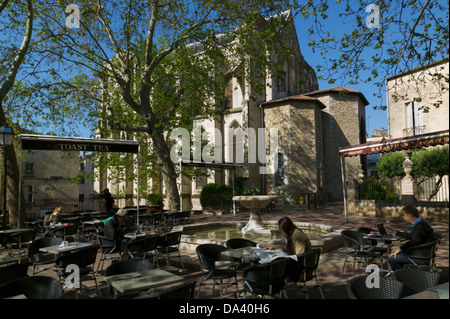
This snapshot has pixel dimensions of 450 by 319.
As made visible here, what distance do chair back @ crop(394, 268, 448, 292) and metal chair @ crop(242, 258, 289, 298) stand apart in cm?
144

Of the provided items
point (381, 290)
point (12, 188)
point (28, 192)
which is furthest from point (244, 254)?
point (28, 192)

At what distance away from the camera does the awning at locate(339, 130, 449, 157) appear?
37.8ft

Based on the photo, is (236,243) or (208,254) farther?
(236,243)

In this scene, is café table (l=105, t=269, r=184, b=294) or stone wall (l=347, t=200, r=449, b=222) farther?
stone wall (l=347, t=200, r=449, b=222)

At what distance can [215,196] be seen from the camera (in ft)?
72.4

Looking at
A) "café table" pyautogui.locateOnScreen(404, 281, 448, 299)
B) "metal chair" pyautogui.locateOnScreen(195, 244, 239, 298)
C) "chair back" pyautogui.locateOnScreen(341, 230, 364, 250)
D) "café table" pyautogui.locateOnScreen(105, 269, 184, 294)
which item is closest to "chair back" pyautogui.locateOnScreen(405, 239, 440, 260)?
"chair back" pyautogui.locateOnScreen(341, 230, 364, 250)

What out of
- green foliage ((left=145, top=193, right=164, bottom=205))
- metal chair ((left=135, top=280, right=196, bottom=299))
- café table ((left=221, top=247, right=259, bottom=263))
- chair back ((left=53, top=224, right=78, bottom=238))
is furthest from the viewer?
green foliage ((left=145, top=193, right=164, bottom=205))

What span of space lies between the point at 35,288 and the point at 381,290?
12.7 feet

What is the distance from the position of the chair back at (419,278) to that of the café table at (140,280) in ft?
8.43

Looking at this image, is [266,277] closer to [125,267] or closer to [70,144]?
[125,267]

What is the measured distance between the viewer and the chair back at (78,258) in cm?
537

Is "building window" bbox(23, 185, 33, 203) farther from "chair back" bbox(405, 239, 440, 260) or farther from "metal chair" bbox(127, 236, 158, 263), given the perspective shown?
"chair back" bbox(405, 239, 440, 260)
